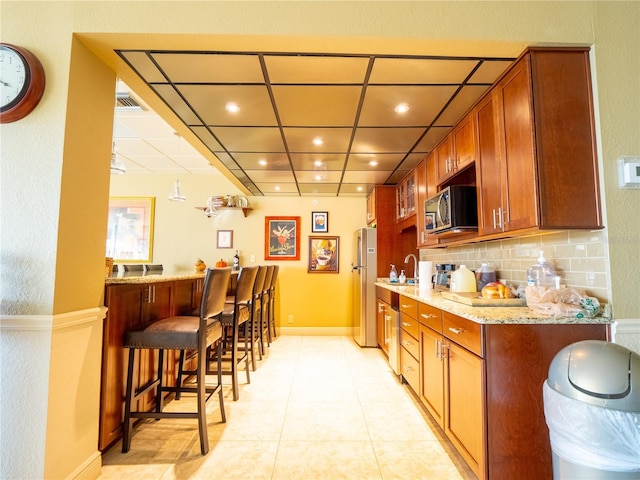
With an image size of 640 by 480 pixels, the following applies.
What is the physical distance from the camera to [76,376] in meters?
1.53

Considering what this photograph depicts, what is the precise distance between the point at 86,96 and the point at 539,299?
2.61 meters

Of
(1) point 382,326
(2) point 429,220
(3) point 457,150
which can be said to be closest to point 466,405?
(2) point 429,220

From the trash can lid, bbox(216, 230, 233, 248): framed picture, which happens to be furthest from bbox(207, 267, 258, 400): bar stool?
the trash can lid

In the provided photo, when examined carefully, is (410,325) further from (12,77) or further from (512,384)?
(12,77)

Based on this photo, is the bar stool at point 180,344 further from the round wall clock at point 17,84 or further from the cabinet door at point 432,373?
the cabinet door at point 432,373

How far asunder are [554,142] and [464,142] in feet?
2.70

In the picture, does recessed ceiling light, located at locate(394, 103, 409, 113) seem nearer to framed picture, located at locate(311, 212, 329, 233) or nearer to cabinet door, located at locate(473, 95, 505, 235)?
cabinet door, located at locate(473, 95, 505, 235)

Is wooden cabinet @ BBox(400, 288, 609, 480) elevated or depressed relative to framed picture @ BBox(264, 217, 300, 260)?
depressed

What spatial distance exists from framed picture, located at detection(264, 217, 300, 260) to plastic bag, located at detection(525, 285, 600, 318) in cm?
378

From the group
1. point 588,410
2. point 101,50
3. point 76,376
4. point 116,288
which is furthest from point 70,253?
point 588,410

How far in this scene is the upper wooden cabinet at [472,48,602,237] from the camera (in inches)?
62.0

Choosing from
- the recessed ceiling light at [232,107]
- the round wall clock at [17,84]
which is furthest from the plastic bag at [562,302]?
the round wall clock at [17,84]

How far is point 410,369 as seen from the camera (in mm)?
2594

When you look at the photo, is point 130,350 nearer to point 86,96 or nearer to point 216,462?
point 216,462
